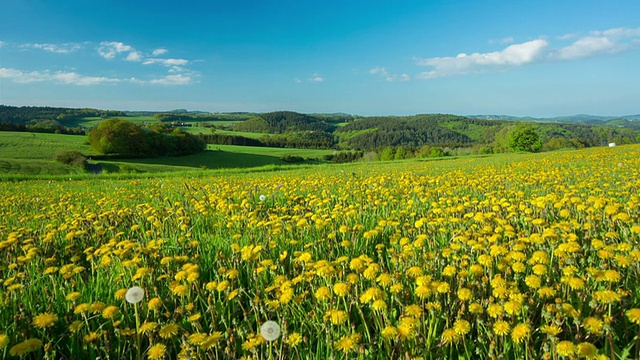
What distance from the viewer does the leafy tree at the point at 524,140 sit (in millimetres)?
79125

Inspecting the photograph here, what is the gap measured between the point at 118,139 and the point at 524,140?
95580 mm

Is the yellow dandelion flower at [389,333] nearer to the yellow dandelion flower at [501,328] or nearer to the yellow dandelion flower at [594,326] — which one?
the yellow dandelion flower at [501,328]

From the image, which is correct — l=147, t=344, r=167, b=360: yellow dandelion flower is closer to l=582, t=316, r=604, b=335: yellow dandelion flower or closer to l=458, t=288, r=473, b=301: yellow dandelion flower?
l=458, t=288, r=473, b=301: yellow dandelion flower

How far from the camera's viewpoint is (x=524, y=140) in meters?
79.2

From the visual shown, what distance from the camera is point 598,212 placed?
167 inches

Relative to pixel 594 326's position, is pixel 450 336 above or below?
below

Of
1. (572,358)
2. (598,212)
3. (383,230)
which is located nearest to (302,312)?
(572,358)

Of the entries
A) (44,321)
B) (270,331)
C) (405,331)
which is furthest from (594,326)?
(44,321)

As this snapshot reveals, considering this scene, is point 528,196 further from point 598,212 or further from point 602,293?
point 602,293

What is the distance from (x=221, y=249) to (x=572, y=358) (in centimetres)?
323

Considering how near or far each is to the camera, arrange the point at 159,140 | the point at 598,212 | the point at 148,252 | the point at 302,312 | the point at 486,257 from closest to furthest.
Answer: the point at 302,312 → the point at 486,257 → the point at 148,252 → the point at 598,212 → the point at 159,140

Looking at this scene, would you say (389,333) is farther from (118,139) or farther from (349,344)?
(118,139)

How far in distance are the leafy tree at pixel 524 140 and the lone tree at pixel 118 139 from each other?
89675mm

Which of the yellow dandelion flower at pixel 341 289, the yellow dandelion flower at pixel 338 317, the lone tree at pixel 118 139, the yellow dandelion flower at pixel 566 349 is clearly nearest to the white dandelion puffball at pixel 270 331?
the yellow dandelion flower at pixel 338 317
